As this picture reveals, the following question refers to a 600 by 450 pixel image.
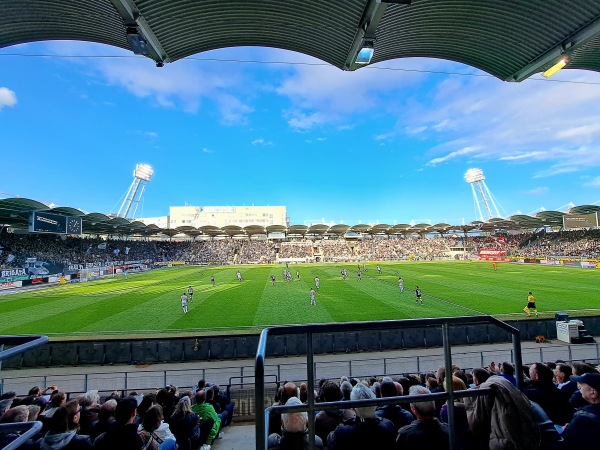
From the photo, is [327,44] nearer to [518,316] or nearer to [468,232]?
[518,316]

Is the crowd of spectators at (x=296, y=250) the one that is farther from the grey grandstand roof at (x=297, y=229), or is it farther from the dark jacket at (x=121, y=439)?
the dark jacket at (x=121, y=439)

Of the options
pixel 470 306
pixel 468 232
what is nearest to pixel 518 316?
pixel 470 306

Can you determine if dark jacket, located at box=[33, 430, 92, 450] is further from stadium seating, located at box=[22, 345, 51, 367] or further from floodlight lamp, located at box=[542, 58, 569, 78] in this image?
stadium seating, located at box=[22, 345, 51, 367]

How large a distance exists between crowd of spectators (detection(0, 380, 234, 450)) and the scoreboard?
125 feet

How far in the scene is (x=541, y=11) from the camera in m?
5.27

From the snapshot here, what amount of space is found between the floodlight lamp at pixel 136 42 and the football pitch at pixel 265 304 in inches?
550

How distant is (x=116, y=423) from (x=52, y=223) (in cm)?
4443

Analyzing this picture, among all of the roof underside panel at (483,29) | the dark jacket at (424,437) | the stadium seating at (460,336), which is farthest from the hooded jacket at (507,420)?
the stadium seating at (460,336)

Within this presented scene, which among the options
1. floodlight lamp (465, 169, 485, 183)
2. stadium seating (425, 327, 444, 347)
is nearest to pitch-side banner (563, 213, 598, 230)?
floodlight lamp (465, 169, 485, 183)

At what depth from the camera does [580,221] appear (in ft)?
197

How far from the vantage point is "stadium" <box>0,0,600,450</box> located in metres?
2.35

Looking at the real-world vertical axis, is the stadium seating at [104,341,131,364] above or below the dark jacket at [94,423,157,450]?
below

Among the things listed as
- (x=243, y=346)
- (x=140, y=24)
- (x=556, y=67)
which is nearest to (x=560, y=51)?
(x=556, y=67)

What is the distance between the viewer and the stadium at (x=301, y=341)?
2348mm
